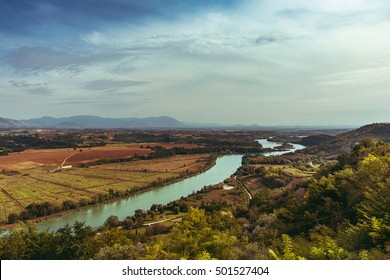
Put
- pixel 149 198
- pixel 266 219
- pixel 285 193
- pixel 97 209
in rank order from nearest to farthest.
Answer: pixel 266 219 → pixel 285 193 → pixel 97 209 → pixel 149 198

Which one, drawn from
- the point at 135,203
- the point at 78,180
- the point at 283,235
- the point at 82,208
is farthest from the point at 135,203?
the point at 283,235

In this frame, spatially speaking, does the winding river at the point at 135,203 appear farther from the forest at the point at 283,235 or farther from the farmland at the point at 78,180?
the forest at the point at 283,235

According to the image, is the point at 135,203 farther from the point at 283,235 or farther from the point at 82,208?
the point at 283,235

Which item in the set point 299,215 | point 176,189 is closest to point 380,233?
point 299,215

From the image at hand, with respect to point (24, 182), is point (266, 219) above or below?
above

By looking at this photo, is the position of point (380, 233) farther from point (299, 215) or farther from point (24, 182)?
point (24, 182)

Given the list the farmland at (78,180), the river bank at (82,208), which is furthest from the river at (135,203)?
the farmland at (78,180)

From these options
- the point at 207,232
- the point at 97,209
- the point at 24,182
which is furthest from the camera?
the point at 24,182
